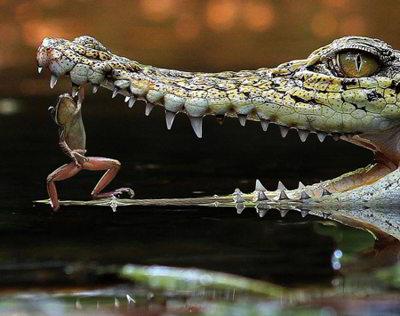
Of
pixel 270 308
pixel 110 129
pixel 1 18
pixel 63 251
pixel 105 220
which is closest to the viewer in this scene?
pixel 270 308

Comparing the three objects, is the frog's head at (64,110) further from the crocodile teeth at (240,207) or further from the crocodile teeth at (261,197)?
the crocodile teeth at (261,197)

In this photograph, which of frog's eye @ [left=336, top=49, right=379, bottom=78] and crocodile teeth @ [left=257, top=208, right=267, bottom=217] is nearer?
crocodile teeth @ [left=257, top=208, right=267, bottom=217]

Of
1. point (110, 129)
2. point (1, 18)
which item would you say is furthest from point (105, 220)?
point (1, 18)

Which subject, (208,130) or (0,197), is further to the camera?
(208,130)

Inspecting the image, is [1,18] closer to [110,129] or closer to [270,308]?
[110,129]

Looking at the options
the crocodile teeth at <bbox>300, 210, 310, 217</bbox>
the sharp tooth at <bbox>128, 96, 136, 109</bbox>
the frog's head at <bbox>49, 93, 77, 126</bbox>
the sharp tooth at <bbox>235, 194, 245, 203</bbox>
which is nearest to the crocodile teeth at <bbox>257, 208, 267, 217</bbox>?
the crocodile teeth at <bbox>300, 210, 310, 217</bbox>

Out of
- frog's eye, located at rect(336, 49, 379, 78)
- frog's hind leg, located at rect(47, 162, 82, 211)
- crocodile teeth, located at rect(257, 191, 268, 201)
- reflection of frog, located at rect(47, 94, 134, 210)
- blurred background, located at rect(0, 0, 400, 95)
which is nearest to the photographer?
frog's hind leg, located at rect(47, 162, 82, 211)

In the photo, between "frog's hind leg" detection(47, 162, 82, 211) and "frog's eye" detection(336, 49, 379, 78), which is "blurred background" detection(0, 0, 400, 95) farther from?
"frog's hind leg" detection(47, 162, 82, 211)

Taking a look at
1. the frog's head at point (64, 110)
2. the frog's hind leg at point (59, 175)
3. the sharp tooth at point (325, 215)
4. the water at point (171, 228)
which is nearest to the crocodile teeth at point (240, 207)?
the water at point (171, 228)
